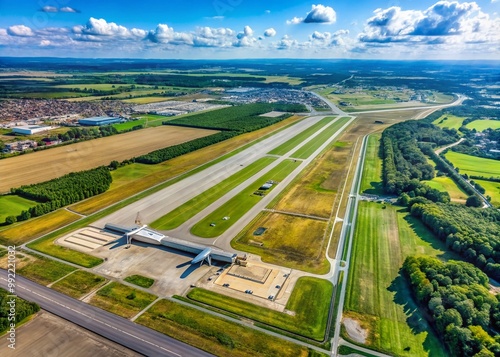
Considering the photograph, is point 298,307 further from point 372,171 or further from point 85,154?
point 85,154

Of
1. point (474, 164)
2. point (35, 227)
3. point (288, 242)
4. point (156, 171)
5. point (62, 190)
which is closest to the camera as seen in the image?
point (288, 242)

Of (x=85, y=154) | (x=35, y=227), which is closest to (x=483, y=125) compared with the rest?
(x=85, y=154)

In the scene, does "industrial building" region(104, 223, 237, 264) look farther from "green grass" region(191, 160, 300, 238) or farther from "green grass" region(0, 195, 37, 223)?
"green grass" region(0, 195, 37, 223)

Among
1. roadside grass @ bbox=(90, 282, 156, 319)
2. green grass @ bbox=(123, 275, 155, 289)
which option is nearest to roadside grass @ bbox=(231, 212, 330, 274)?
green grass @ bbox=(123, 275, 155, 289)

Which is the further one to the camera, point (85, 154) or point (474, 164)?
point (85, 154)

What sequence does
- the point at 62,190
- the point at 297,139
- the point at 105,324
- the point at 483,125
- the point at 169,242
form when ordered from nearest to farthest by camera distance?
the point at 105,324 < the point at 169,242 < the point at 62,190 < the point at 297,139 < the point at 483,125

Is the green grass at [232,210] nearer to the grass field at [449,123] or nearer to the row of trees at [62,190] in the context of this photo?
the row of trees at [62,190]
